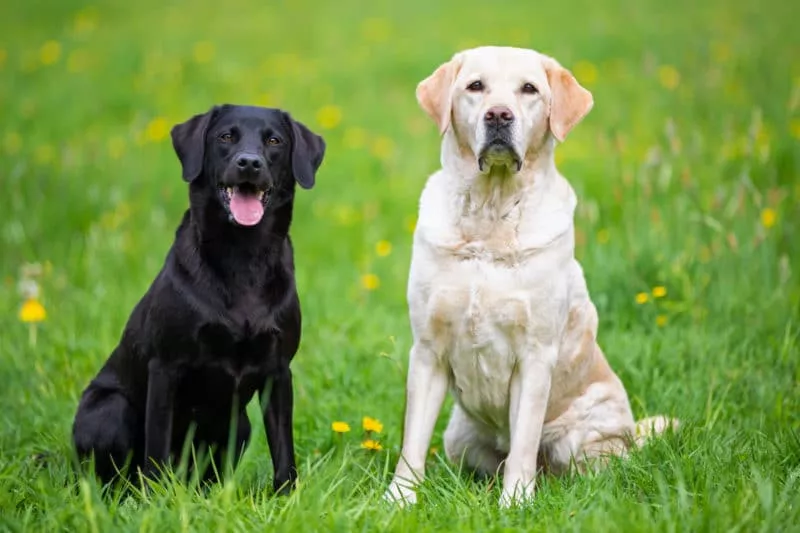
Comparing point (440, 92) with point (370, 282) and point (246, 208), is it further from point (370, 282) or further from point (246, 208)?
point (370, 282)

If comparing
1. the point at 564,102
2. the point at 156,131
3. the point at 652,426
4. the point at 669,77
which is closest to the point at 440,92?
the point at 564,102

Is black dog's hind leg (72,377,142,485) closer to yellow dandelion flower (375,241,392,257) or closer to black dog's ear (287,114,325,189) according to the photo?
black dog's ear (287,114,325,189)

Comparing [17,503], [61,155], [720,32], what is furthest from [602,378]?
[720,32]

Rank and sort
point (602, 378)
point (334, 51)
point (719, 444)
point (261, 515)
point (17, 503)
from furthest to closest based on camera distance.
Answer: point (334, 51) → point (602, 378) → point (719, 444) → point (17, 503) → point (261, 515)

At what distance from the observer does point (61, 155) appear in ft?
25.5

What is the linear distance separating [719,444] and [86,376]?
280 centimetres

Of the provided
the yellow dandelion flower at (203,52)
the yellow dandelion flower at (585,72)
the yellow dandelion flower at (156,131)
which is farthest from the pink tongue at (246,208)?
the yellow dandelion flower at (203,52)

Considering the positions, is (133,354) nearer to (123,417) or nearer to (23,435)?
(123,417)

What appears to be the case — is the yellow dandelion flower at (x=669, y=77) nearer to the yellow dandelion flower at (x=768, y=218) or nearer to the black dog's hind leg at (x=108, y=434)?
the yellow dandelion flower at (x=768, y=218)

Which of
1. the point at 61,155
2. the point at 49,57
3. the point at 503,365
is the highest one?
the point at 49,57

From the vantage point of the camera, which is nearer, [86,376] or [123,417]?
[123,417]

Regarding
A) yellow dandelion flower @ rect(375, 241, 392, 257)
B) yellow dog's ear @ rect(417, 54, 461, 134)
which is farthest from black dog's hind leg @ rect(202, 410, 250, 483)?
yellow dandelion flower @ rect(375, 241, 392, 257)

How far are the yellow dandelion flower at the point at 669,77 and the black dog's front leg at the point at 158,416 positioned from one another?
608cm

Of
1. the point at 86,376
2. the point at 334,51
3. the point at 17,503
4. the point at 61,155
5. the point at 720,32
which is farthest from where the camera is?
the point at 334,51
